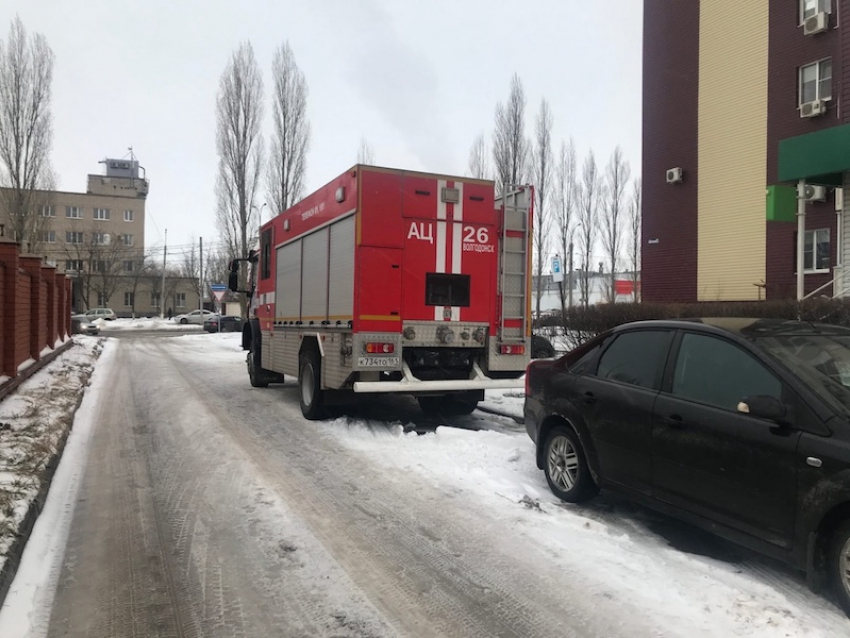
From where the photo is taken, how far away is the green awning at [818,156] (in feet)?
40.8

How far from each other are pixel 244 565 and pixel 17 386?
8.33 m

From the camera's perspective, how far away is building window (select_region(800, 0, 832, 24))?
18467 millimetres

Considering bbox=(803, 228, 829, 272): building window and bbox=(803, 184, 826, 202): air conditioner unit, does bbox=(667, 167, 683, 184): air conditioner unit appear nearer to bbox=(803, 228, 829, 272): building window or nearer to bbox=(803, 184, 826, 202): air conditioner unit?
bbox=(803, 228, 829, 272): building window

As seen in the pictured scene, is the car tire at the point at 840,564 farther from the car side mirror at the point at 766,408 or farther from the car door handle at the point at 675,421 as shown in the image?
the car door handle at the point at 675,421

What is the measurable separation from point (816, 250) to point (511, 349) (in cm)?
1453

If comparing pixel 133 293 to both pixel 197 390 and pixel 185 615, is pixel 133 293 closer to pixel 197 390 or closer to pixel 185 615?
pixel 197 390

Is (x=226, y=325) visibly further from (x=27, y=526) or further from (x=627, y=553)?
(x=627, y=553)

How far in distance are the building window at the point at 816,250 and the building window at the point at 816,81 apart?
12.8ft

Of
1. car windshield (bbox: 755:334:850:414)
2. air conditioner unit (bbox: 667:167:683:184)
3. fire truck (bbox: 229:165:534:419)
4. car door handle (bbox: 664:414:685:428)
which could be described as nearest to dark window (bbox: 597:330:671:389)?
car door handle (bbox: 664:414:685:428)

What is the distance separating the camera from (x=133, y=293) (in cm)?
7462

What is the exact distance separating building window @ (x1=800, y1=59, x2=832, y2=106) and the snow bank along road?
17.7 m

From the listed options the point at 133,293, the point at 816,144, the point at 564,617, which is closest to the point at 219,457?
the point at 564,617

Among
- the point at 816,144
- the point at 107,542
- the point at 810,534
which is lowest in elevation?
the point at 107,542

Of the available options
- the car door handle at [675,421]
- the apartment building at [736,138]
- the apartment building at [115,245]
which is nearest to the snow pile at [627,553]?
the car door handle at [675,421]
